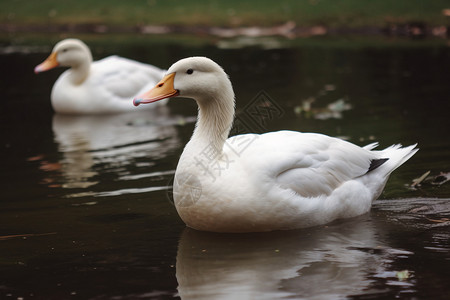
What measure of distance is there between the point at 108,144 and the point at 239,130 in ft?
6.73

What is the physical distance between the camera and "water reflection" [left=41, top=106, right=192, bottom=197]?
9859 mm

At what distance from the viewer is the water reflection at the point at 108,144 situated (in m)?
9.86

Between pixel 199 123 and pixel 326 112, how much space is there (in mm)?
6201

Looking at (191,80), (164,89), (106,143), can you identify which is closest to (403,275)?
(191,80)

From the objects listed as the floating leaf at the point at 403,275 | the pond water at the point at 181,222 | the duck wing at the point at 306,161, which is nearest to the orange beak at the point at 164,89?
the duck wing at the point at 306,161

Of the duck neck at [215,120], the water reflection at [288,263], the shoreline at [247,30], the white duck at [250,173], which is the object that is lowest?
the water reflection at [288,263]

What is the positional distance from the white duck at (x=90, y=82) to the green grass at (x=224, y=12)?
1170 cm

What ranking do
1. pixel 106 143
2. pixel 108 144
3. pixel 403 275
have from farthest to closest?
pixel 106 143
pixel 108 144
pixel 403 275

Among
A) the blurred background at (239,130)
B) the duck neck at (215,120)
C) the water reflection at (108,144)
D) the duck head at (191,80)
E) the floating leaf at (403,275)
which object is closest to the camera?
the floating leaf at (403,275)

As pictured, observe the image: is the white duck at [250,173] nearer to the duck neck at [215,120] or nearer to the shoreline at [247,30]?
the duck neck at [215,120]

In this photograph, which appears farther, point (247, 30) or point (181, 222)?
point (247, 30)

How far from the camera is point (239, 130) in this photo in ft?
37.7

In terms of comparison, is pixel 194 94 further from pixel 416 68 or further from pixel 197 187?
pixel 416 68

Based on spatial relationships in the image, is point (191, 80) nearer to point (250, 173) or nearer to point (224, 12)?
point (250, 173)
